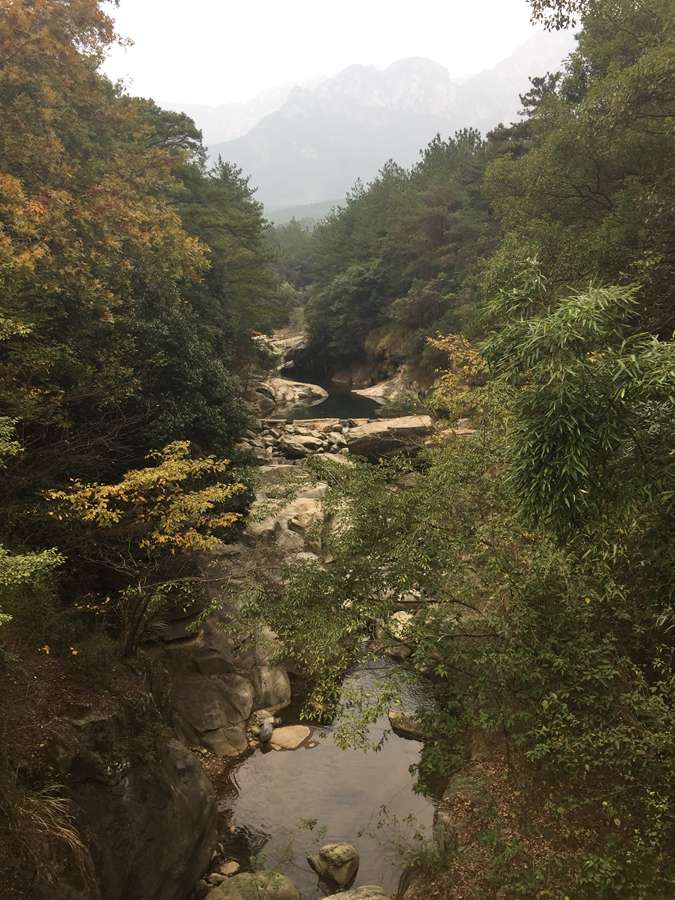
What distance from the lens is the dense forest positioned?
6.55m

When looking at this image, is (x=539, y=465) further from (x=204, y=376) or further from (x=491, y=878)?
(x=204, y=376)

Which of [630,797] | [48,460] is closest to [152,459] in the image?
[48,460]

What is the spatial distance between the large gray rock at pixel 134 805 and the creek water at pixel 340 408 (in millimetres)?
31970

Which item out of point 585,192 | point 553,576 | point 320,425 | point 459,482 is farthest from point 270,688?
point 320,425

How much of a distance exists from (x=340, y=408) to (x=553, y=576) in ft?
123

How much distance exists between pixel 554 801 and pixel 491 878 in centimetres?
141

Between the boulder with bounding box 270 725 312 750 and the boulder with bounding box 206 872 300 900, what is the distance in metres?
3.61

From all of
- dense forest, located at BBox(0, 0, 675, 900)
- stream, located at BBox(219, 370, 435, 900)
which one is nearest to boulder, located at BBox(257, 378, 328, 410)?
dense forest, located at BBox(0, 0, 675, 900)

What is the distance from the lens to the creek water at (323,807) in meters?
9.90

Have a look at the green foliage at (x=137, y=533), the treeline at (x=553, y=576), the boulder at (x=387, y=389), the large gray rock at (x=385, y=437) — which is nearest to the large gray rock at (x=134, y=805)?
the green foliage at (x=137, y=533)

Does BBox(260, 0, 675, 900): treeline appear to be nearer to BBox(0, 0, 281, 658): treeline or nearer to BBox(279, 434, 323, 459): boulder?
BBox(0, 0, 281, 658): treeline

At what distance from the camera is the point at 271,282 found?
36.9 meters

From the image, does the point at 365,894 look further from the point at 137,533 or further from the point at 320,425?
the point at 320,425

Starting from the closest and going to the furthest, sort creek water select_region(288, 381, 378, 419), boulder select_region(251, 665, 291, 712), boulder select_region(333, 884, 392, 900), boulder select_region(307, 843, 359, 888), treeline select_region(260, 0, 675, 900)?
treeline select_region(260, 0, 675, 900) < boulder select_region(333, 884, 392, 900) < boulder select_region(307, 843, 359, 888) < boulder select_region(251, 665, 291, 712) < creek water select_region(288, 381, 378, 419)
